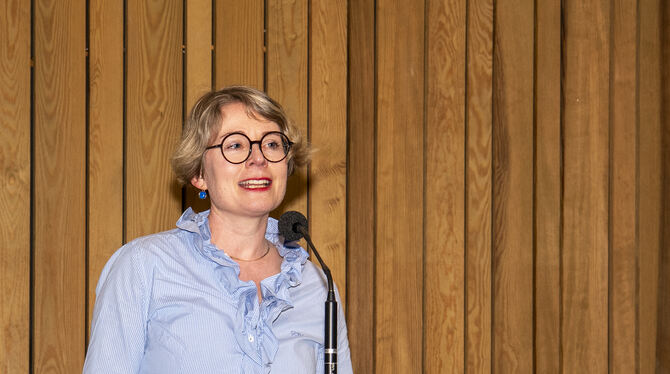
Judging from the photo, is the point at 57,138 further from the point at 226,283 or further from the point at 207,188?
the point at 226,283

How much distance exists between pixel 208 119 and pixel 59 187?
2.12 ft

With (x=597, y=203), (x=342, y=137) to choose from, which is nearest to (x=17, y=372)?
(x=342, y=137)

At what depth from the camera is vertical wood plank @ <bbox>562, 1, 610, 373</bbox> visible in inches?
113

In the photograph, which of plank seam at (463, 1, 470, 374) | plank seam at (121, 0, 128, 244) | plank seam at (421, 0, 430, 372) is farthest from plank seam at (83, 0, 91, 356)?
plank seam at (463, 1, 470, 374)

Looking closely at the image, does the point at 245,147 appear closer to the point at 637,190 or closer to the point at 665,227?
the point at 637,190

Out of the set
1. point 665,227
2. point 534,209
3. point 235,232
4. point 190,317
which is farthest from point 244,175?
point 665,227

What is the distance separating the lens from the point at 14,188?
2176 millimetres

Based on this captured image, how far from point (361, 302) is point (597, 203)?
1113 mm

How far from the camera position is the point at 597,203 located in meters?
2.90

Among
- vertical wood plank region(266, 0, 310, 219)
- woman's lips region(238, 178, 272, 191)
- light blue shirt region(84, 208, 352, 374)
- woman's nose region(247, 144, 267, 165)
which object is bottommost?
light blue shirt region(84, 208, 352, 374)

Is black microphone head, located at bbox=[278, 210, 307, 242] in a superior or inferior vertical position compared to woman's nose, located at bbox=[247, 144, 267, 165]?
inferior

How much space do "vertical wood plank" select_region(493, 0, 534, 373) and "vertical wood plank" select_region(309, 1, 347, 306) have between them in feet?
2.10

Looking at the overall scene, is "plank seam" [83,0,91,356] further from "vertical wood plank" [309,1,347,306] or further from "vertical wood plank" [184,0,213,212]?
"vertical wood plank" [309,1,347,306]

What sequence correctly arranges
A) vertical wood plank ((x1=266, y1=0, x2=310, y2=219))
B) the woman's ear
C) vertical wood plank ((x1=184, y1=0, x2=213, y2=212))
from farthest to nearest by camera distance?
vertical wood plank ((x1=266, y1=0, x2=310, y2=219)), vertical wood plank ((x1=184, y1=0, x2=213, y2=212)), the woman's ear
